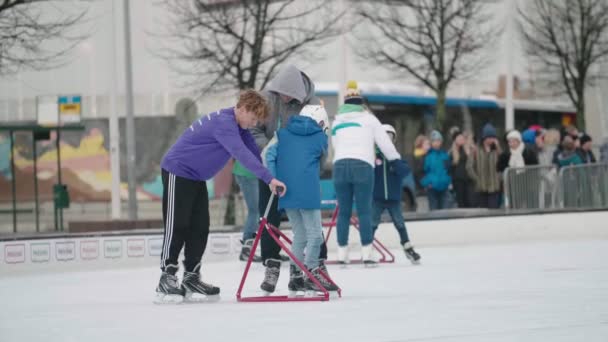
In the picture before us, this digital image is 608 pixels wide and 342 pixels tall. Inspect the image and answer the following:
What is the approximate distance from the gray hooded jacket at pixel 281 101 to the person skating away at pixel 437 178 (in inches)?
392

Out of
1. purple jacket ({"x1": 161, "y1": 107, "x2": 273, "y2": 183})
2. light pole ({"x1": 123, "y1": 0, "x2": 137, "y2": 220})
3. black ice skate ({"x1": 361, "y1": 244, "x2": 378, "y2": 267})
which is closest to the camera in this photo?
purple jacket ({"x1": 161, "y1": 107, "x2": 273, "y2": 183})

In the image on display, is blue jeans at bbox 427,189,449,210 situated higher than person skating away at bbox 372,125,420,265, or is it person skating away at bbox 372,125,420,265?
person skating away at bbox 372,125,420,265

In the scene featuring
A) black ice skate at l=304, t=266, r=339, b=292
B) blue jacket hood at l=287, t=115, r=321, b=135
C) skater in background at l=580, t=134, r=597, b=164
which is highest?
blue jacket hood at l=287, t=115, r=321, b=135

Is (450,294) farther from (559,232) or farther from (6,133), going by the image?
(6,133)

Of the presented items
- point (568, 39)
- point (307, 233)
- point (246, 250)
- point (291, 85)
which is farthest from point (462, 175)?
point (291, 85)

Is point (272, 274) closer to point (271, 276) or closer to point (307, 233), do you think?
point (271, 276)

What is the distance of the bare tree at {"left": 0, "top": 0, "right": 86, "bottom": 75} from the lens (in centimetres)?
1948

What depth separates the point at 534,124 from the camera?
30719 millimetres

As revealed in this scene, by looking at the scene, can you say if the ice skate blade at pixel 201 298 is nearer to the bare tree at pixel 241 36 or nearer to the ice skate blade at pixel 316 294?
the ice skate blade at pixel 316 294

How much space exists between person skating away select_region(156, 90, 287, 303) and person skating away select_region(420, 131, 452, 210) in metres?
10.3

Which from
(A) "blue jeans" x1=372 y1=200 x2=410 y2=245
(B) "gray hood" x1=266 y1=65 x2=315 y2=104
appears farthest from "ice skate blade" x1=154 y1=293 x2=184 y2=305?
(A) "blue jeans" x1=372 y1=200 x2=410 y2=245

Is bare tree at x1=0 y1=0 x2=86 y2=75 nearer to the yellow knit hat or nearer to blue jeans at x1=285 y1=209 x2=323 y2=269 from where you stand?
the yellow knit hat

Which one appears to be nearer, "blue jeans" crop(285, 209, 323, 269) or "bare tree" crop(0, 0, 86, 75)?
"blue jeans" crop(285, 209, 323, 269)

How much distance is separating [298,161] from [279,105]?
1.66 ft
